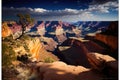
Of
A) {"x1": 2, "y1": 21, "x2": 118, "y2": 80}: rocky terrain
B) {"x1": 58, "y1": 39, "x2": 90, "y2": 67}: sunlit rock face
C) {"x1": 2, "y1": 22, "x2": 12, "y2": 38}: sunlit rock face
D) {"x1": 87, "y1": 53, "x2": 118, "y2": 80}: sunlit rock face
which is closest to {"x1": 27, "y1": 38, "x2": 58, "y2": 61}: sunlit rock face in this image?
{"x1": 2, "y1": 21, "x2": 118, "y2": 80}: rocky terrain

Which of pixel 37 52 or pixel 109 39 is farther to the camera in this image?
pixel 37 52

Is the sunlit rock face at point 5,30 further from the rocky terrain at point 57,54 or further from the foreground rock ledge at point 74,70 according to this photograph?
the foreground rock ledge at point 74,70

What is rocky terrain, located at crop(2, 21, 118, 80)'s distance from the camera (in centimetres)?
313

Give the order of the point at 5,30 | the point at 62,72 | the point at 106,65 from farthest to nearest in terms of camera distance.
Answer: the point at 5,30 < the point at 62,72 < the point at 106,65

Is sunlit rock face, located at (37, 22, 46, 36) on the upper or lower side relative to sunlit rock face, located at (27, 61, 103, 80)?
upper

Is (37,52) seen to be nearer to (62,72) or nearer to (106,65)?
(62,72)

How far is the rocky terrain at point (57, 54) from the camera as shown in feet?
10.3

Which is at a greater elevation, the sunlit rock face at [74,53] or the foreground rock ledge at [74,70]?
the sunlit rock face at [74,53]

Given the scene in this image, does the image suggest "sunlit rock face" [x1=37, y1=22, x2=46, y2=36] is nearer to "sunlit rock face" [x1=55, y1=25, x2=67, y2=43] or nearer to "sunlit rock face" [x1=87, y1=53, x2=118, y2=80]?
"sunlit rock face" [x1=55, y1=25, x2=67, y2=43]

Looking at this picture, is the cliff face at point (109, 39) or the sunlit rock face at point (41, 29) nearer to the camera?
the cliff face at point (109, 39)

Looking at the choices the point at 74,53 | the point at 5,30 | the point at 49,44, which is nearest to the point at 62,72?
the point at 74,53

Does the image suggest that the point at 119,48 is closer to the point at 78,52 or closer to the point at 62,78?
the point at 78,52

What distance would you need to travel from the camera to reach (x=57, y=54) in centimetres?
329

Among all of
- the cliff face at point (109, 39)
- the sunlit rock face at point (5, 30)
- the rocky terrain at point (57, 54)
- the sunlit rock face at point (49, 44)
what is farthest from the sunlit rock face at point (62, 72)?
the sunlit rock face at point (5, 30)
